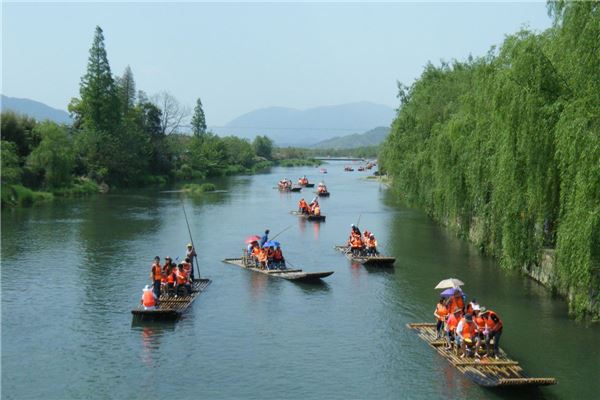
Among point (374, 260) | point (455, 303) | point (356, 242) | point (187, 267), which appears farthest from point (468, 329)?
point (356, 242)

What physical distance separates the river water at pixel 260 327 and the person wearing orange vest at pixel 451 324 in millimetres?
797

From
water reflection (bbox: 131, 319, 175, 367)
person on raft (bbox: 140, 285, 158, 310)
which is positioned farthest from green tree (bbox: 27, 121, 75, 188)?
water reflection (bbox: 131, 319, 175, 367)

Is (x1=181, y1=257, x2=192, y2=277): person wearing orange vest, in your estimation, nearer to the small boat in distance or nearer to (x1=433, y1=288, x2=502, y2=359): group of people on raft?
the small boat in distance

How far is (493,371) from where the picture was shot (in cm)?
1700

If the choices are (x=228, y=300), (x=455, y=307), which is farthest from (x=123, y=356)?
(x=455, y=307)

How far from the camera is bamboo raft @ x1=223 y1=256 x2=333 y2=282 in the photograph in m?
29.3

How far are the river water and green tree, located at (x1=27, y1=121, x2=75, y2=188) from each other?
1055 inches

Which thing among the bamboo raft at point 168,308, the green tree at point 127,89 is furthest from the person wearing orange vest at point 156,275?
the green tree at point 127,89

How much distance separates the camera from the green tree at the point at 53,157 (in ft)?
225

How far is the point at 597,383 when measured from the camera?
1772 cm

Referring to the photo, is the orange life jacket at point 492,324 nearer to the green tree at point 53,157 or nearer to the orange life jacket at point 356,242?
the orange life jacket at point 356,242

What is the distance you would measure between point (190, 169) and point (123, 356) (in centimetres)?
9199

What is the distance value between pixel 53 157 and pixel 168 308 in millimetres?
51011

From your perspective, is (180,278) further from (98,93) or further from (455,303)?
(98,93)
